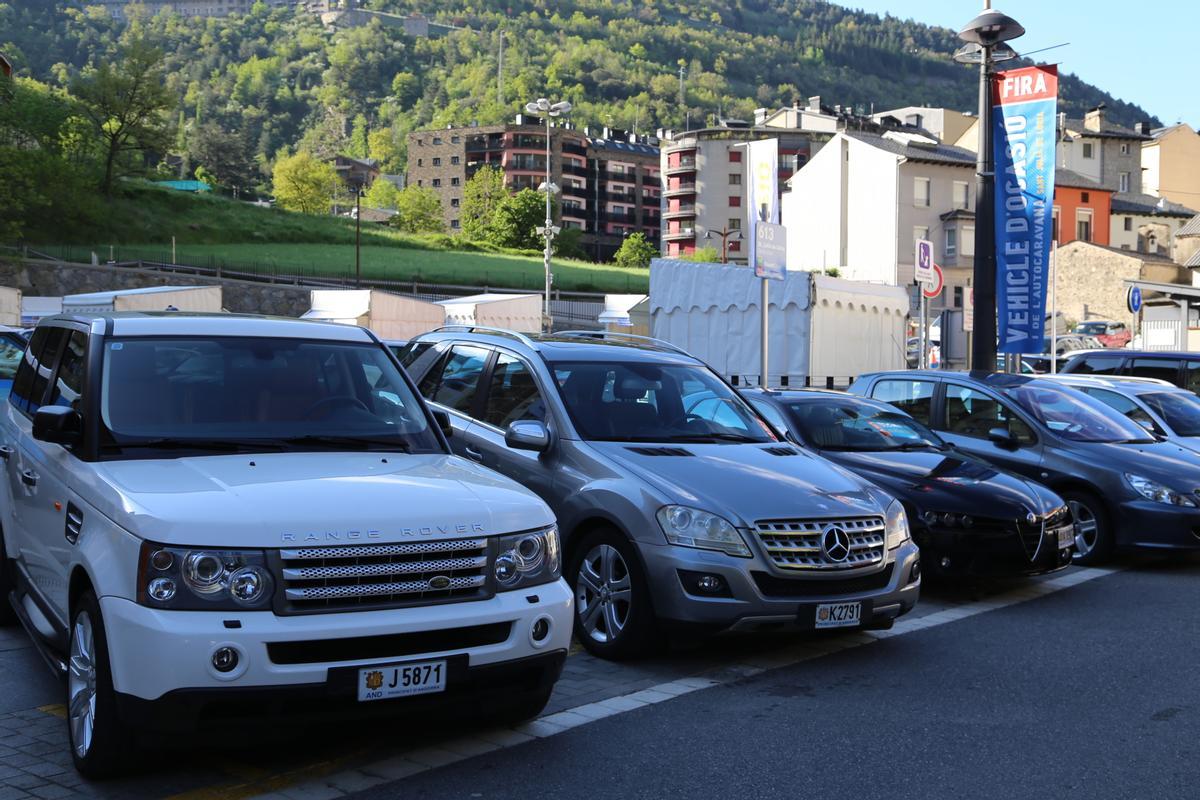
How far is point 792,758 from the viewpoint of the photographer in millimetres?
5043

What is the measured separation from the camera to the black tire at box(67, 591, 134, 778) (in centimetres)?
432

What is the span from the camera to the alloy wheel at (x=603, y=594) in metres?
6.65

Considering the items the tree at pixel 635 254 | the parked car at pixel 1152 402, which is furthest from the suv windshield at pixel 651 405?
the tree at pixel 635 254

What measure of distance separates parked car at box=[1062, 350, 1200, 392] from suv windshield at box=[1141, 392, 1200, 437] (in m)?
3.48

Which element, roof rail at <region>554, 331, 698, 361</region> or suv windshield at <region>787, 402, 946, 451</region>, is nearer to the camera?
roof rail at <region>554, 331, 698, 361</region>

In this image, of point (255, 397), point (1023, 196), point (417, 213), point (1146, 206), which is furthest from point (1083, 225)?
point (255, 397)

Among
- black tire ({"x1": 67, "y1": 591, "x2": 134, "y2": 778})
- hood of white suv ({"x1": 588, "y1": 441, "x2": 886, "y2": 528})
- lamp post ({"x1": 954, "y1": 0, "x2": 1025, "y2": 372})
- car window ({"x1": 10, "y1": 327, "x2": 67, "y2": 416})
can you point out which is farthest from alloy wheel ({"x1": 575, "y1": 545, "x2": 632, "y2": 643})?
lamp post ({"x1": 954, "y1": 0, "x2": 1025, "y2": 372})

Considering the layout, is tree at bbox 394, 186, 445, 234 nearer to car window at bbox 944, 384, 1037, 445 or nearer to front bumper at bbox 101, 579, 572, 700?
car window at bbox 944, 384, 1037, 445

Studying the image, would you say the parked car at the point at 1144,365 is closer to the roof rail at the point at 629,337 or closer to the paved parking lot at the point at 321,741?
the roof rail at the point at 629,337

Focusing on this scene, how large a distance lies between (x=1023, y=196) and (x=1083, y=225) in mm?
66443

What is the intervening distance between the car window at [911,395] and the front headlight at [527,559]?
23.2ft

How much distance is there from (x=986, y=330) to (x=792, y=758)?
12.8 meters

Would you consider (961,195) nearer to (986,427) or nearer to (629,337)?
(986,427)

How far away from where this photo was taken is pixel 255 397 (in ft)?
18.1
